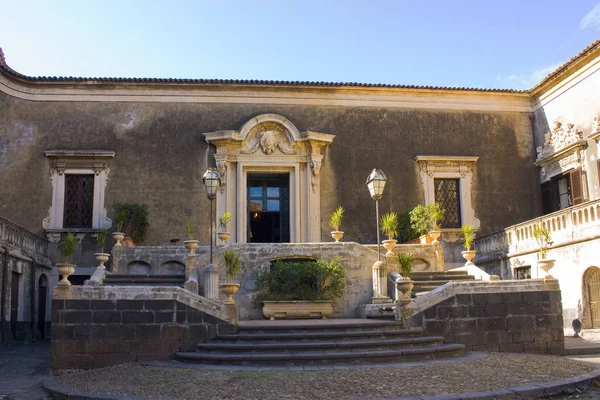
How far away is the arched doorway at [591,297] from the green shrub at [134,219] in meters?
12.9

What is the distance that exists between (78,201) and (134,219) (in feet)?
7.46

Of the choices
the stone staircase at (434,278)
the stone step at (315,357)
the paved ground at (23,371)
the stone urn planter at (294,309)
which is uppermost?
the stone staircase at (434,278)

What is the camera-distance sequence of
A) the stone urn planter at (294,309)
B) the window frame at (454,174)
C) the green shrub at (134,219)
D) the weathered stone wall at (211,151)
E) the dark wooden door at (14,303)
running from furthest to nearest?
the window frame at (454,174) < the weathered stone wall at (211,151) < the green shrub at (134,219) < the dark wooden door at (14,303) < the stone urn planter at (294,309)

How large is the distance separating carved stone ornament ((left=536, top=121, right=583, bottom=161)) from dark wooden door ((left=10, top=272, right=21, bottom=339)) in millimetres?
17109

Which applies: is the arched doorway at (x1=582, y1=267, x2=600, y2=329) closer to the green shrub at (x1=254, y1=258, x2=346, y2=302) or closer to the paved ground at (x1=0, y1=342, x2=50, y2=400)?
the green shrub at (x1=254, y1=258, x2=346, y2=302)

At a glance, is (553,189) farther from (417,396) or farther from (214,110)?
(417,396)

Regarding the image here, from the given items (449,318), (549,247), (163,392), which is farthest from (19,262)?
(549,247)

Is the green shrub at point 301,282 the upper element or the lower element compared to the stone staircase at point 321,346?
upper

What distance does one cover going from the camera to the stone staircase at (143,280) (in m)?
15.1

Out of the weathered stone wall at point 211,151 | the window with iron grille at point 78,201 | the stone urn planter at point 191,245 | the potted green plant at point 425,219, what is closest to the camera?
the stone urn planter at point 191,245

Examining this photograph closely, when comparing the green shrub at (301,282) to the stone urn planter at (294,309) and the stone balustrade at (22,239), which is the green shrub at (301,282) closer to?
the stone urn planter at (294,309)

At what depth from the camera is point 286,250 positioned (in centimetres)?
1582

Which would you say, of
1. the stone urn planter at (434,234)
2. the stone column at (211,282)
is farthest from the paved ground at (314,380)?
the stone urn planter at (434,234)

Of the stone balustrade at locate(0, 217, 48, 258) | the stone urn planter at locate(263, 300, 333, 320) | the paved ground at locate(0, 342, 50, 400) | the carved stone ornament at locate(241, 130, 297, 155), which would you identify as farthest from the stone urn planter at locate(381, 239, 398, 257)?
the stone balustrade at locate(0, 217, 48, 258)
